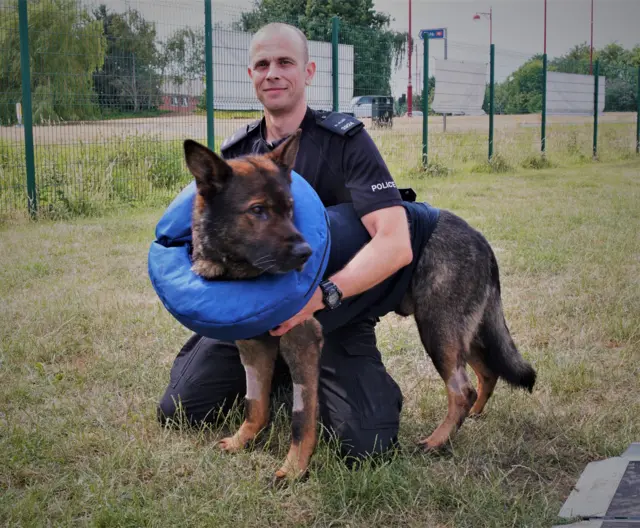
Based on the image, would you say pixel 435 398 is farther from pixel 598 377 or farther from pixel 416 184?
pixel 416 184

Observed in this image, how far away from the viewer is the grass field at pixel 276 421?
2.61 meters

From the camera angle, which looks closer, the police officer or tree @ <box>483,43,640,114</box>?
the police officer

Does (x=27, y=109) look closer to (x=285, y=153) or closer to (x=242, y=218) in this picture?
(x=285, y=153)

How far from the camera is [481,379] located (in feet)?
11.3

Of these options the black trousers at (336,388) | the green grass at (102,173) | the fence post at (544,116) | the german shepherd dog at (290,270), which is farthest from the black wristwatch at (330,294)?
the fence post at (544,116)

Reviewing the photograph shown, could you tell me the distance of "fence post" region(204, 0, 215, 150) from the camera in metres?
9.65

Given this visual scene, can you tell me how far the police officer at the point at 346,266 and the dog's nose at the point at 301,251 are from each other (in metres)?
0.36

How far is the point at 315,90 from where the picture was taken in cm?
1119

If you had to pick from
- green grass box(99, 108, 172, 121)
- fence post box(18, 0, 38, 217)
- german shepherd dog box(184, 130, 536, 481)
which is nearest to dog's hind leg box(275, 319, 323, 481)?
german shepherd dog box(184, 130, 536, 481)

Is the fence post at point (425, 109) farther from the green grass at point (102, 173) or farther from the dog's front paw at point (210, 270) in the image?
the dog's front paw at point (210, 270)

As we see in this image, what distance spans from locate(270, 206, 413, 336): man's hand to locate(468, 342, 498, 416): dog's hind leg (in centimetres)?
73

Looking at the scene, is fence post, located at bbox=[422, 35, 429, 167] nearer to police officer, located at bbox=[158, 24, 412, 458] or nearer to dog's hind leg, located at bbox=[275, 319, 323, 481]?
police officer, located at bbox=[158, 24, 412, 458]

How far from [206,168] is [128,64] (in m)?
7.45

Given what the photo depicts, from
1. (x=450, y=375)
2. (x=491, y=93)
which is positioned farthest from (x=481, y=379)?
(x=491, y=93)
